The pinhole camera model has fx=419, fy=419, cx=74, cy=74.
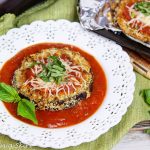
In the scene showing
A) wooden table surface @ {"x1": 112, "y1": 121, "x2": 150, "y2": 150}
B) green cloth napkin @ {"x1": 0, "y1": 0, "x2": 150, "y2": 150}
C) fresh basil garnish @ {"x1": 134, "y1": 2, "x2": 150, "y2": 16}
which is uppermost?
fresh basil garnish @ {"x1": 134, "y1": 2, "x2": 150, "y2": 16}

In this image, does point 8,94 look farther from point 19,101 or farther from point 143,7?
point 143,7

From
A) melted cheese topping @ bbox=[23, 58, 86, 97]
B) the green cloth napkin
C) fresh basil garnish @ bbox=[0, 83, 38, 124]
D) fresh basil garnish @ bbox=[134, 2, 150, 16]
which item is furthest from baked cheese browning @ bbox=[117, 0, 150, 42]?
fresh basil garnish @ bbox=[0, 83, 38, 124]

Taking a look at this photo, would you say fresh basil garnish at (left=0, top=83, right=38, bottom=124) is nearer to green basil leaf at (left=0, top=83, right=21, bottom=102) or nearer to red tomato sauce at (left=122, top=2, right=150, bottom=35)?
green basil leaf at (left=0, top=83, right=21, bottom=102)

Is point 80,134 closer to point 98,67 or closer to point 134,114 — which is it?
point 134,114

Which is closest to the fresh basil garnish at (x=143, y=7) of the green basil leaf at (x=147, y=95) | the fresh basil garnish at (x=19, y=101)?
the green basil leaf at (x=147, y=95)

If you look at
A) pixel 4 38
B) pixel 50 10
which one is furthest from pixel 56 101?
A: pixel 50 10

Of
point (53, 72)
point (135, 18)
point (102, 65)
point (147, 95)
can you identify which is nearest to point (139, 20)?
point (135, 18)

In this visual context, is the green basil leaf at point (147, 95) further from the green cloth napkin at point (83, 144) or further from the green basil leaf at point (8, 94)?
the green basil leaf at point (8, 94)
